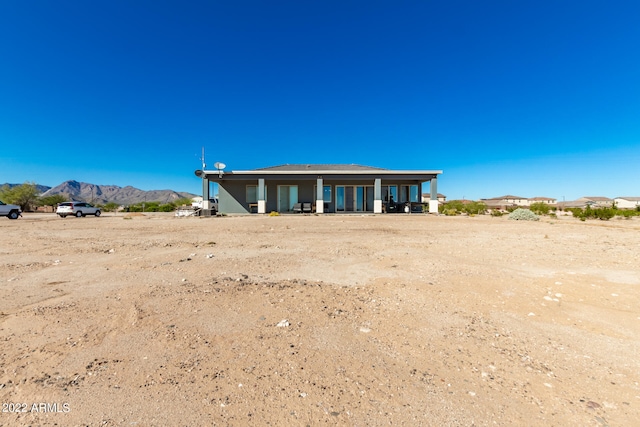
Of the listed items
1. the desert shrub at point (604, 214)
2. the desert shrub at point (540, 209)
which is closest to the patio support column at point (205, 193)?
the desert shrub at point (604, 214)

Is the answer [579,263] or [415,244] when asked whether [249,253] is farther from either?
[579,263]

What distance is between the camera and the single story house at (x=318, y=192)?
18.8 meters

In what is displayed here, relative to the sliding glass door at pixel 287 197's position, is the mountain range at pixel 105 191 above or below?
above

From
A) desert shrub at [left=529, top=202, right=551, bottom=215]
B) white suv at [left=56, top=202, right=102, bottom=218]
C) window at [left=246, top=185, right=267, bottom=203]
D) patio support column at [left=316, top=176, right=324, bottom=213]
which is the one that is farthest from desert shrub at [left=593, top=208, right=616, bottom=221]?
white suv at [left=56, top=202, right=102, bottom=218]

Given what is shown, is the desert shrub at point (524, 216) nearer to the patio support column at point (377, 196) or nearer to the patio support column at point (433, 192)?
the patio support column at point (433, 192)

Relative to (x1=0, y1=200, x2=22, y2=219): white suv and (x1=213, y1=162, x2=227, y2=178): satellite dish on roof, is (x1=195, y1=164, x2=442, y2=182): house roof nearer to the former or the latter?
(x1=213, y1=162, x2=227, y2=178): satellite dish on roof

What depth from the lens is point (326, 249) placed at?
5.98m

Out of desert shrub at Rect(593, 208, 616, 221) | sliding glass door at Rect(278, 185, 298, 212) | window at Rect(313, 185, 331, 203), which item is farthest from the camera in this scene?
sliding glass door at Rect(278, 185, 298, 212)

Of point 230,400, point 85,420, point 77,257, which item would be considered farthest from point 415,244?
point 77,257

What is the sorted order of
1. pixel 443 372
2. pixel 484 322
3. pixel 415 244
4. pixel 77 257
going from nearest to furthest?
pixel 443 372
pixel 484 322
pixel 77 257
pixel 415 244

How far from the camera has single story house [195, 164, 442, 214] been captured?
18.8 metres

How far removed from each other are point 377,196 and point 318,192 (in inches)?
165

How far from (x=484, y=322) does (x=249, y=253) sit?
421cm

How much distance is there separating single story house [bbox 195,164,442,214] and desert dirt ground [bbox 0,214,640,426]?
14893 mm
